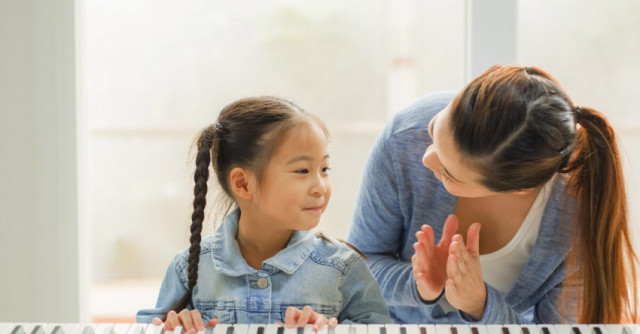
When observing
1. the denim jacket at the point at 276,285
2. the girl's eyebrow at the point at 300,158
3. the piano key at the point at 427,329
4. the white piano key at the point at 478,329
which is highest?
the girl's eyebrow at the point at 300,158

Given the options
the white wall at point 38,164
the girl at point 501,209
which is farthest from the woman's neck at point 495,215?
the white wall at point 38,164

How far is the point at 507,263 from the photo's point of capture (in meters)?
1.35

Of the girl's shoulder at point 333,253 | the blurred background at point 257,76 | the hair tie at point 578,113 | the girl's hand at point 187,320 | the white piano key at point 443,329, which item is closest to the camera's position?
the white piano key at point 443,329

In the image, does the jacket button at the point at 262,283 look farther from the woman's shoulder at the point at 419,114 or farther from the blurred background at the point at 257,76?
the blurred background at the point at 257,76

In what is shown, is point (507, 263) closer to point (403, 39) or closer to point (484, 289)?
point (484, 289)

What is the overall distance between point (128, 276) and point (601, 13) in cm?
229

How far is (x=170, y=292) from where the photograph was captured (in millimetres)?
1245

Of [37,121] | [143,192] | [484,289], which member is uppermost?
[37,121]

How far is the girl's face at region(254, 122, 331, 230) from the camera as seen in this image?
1.18 metres

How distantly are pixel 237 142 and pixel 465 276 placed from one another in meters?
0.45

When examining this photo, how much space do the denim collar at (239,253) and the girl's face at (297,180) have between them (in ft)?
0.16

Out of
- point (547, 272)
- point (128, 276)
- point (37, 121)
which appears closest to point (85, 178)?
point (37, 121)

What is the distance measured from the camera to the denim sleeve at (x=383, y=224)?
4.30 ft

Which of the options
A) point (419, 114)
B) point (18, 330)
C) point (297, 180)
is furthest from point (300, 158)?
point (18, 330)
